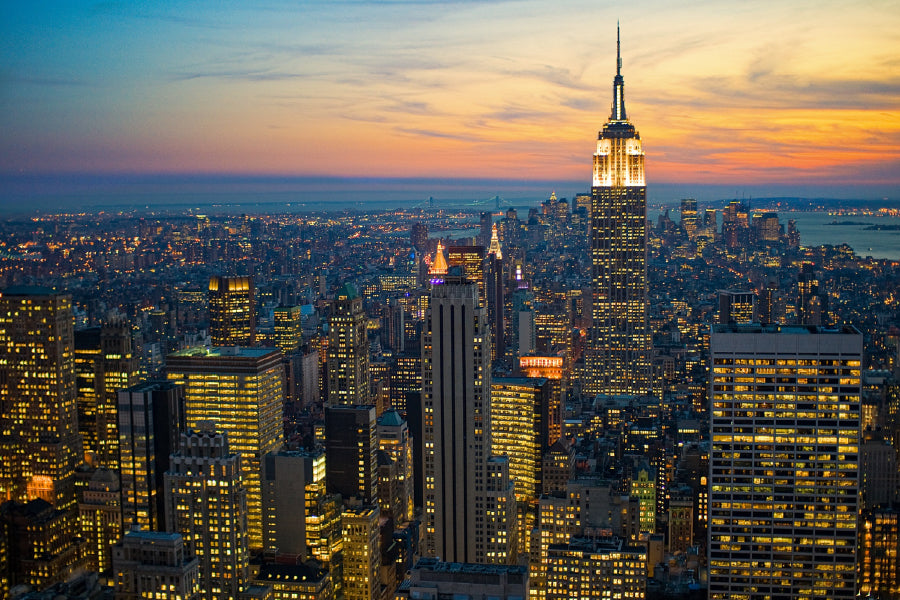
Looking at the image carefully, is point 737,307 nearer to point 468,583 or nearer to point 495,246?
point 495,246

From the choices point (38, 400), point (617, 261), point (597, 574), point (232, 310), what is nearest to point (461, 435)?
point (597, 574)

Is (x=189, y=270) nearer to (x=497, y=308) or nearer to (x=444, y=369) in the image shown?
(x=444, y=369)

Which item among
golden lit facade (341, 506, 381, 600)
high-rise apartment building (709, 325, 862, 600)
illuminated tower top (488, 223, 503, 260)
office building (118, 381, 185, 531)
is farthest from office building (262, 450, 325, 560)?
illuminated tower top (488, 223, 503, 260)

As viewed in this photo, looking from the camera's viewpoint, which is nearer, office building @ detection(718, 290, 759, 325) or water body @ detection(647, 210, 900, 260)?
water body @ detection(647, 210, 900, 260)

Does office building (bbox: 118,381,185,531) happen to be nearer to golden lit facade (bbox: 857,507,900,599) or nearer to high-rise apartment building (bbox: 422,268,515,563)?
A: high-rise apartment building (bbox: 422,268,515,563)

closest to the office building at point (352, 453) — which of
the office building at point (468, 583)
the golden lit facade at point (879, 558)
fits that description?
the office building at point (468, 583)

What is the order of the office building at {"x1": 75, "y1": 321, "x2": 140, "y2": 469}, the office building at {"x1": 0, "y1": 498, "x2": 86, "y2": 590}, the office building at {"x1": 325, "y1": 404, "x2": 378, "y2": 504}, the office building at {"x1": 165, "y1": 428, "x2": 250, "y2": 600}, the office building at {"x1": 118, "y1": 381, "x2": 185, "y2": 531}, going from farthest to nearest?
1. the office building at {"x1": 75, "y1": 321, "x2": 140, "y2": 469}
2. the office building at {"x1": 325, "y1": 404, "x2": 378, "y2": 504}
3. the office building at {"x1": 118, "y1": 381, "x2": 185, "y2": 531}
4. the office building at {"x1": 0, "y1": 498, "x2": 86, "y2": 590}
5. the office building at {"x1": 165, "y1": 428, "x2": 250, "y2": 600}
